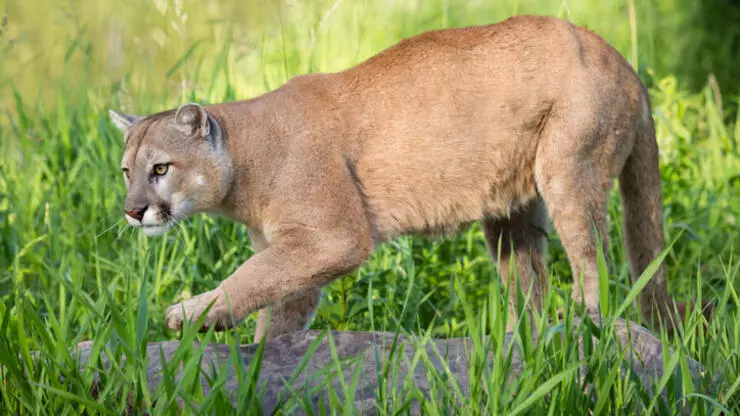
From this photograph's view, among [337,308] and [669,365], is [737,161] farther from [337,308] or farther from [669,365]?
[669,365]

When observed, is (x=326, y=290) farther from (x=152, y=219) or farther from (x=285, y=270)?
(x=152, y=219)

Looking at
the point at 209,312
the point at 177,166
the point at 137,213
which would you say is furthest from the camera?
the point at 177,166

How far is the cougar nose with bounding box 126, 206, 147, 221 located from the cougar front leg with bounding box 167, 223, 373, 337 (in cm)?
41

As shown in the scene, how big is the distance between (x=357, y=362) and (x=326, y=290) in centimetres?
178

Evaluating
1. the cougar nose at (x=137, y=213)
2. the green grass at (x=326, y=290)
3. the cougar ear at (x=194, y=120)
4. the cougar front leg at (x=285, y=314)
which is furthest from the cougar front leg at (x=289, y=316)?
the cougar ear at (x=194, y=120)

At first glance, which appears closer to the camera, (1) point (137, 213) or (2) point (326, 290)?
(1) point (137, 213)

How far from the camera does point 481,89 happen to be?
501 centimetres

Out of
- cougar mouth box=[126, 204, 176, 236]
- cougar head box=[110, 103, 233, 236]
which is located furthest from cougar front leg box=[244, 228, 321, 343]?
cougar mouth box=[126, 204, 176, 236]

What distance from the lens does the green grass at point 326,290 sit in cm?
354

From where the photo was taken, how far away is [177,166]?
15.8 ft

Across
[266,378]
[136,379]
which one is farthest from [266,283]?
[136,379]

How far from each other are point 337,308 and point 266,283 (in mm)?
690

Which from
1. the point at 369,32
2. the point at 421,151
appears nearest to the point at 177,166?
the point at 421,151

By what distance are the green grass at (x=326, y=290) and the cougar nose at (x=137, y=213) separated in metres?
0.15
